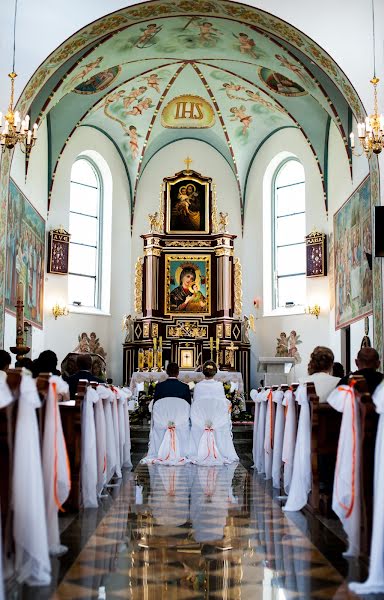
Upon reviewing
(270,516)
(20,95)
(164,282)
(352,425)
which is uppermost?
(20,95)

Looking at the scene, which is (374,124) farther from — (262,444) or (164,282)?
(164,282)

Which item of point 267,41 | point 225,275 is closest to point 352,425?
point 267,41

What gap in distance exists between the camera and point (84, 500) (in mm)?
7414

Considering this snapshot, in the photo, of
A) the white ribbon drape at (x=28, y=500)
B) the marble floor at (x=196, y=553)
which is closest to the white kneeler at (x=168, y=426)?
the marble floor at (x=196, y=553)

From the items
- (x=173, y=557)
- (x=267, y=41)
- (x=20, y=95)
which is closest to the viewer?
(x=173, y=557)

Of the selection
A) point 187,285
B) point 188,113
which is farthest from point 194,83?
point 187,285

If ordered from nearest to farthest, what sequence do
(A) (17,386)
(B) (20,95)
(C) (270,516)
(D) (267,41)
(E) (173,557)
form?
1. (A) (17,386)
2. (E) (173,557)
3. (C) (270,516)
4. (B) (20,95)
5. (D) (267,41)

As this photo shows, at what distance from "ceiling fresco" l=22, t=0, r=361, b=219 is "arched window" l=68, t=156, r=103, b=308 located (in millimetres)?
1163

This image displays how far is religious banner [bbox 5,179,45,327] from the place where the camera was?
52.1ft

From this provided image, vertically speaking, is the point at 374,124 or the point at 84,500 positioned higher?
the point at 374,124

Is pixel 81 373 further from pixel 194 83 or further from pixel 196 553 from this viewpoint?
pixel 194 83

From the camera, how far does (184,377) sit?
18.1 m

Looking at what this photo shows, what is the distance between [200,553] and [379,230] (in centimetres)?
873

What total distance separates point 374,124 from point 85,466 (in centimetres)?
722
